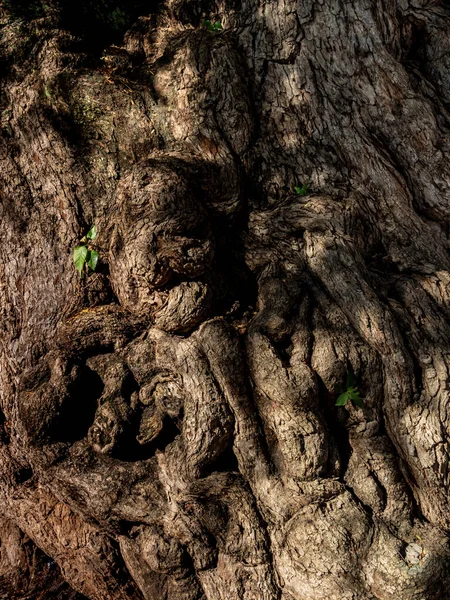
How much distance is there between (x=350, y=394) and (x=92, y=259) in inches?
77.3

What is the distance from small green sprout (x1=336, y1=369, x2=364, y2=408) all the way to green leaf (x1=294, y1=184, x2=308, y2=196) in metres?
1.41

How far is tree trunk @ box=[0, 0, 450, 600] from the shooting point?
12.1ft

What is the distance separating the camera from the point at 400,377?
3.78 m

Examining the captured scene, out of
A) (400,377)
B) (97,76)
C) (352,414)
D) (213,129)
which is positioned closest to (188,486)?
(352,414)

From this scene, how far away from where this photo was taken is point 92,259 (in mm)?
4312

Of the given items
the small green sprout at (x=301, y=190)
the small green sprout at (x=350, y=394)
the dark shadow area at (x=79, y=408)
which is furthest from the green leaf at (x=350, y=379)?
the dark shadow area at (x=79, y=408)

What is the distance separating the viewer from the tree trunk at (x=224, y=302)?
369 centimetres

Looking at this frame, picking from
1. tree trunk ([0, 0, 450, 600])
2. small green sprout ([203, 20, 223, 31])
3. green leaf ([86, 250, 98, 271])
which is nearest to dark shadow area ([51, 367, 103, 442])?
tree trunk ([0, 0, 450, 600])

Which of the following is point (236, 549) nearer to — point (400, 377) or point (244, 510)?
point (244, 510)

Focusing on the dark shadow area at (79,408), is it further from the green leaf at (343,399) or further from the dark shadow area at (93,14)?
the dark shadow area at (93,14)

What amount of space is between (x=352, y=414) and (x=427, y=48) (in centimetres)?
335

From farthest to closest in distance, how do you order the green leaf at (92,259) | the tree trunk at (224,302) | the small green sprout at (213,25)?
the small green sprout at (213,25) → the green leaf at (92,259) → the tree trunk at (224,302)

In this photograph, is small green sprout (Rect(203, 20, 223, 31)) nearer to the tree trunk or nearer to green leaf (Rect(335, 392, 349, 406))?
the tree trunk

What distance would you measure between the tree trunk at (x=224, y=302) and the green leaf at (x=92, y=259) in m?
0.06
